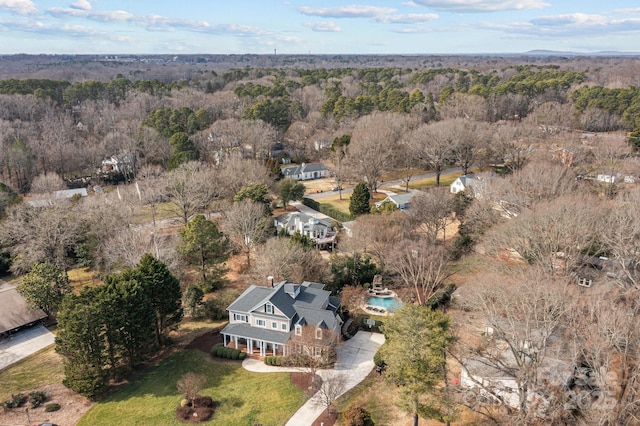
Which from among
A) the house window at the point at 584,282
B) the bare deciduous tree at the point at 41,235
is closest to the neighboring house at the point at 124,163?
the bare deciduous tree at the point at 41,235

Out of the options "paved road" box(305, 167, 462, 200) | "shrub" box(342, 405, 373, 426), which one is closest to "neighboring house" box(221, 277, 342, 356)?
"shrub" box(342, 405, 373, 426)

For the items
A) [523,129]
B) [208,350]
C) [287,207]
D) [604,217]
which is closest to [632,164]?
[523,129]

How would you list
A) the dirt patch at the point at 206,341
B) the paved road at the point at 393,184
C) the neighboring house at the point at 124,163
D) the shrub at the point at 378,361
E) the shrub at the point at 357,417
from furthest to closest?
the neighboring house at the point at 124,163
the paved road at the point at 393,184
the dirt patch at the point at 206,341
the shrub at the point at 378,361
the shrub at the point at 357,417

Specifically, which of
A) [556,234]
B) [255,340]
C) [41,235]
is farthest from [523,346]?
[41,235]

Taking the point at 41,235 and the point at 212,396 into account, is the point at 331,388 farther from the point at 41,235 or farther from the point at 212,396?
the point at 41,235

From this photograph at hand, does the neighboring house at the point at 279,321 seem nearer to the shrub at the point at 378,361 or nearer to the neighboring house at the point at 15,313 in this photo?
the shrub at the point at 378,361

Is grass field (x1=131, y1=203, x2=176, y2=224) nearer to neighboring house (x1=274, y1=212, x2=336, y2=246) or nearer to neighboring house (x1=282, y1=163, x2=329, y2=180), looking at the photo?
neighboring house (x1=274, y1=212, x2=336, y2=246)

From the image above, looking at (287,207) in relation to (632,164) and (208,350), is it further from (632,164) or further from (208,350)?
(632,164)
